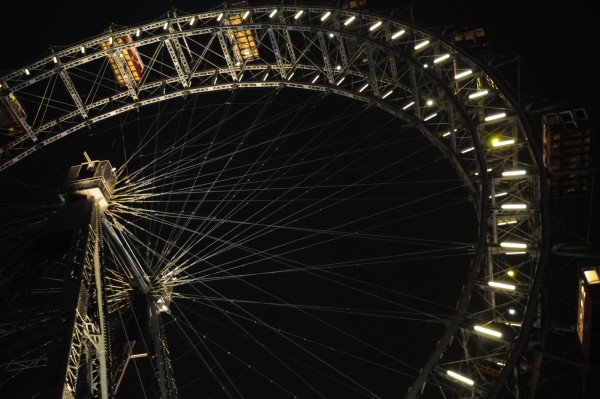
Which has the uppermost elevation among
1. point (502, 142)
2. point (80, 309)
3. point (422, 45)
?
point (422, 45)

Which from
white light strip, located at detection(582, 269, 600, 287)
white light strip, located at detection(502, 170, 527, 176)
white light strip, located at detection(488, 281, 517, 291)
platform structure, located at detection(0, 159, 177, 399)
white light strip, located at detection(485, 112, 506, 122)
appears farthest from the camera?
white light strip, located at detection(485, 112, 506, 122)

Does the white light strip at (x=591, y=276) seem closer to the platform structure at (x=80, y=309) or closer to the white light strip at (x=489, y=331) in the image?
the white light strip at (x=489, y=331)

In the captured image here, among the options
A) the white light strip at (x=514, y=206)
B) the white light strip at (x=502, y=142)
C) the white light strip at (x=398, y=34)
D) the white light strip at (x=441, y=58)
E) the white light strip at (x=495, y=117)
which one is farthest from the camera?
the white light strip at (x=398, y=34)

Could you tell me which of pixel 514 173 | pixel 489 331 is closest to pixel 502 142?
pixel 514 173

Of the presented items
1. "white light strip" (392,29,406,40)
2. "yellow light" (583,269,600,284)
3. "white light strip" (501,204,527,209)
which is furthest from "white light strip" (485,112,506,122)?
"yellow light" (583,269,600,284)

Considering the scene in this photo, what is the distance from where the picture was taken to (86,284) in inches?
533

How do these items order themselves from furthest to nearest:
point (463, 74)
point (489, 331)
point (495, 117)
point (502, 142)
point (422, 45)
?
point (422, 45)
point (463, 74)
point (495, 117)
point (502, 142)
point (489, 331)

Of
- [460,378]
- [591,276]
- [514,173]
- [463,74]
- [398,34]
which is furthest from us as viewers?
[398,34]

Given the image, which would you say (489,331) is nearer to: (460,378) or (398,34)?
(460,378)

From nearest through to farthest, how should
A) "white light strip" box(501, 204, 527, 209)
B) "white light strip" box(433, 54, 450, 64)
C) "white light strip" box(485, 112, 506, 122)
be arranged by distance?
"white light strip" box(501, 204, 527, 209) → "white light strip" box(485, 112, 506, 122) → "white light strip" box(433, 54, 450, 64)

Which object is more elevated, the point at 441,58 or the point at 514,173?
the point at 441,58

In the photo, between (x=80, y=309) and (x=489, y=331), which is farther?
(x=489, y=331)

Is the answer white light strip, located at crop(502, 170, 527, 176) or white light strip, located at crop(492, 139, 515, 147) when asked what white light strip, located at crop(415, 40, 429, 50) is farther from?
white light strip, located at crop(502, 170, 527, 176)

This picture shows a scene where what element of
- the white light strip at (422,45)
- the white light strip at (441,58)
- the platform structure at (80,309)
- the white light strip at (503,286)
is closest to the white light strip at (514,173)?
the white light strip at (503,286)
